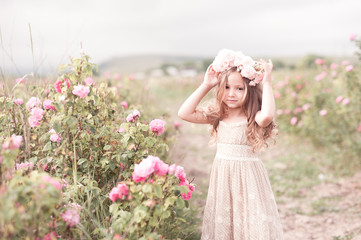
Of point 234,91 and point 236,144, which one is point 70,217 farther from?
point 234,91

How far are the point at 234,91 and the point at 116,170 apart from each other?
40.2 inches

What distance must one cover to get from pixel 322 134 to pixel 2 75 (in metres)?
4.64

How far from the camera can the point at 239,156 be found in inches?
97.0

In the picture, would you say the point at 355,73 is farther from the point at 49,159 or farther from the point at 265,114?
the point at 49,159

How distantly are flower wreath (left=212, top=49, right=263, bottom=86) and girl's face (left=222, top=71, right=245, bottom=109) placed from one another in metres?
0.05

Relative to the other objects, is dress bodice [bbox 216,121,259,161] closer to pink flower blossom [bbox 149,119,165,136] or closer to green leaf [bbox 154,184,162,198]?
pink flower blossom [bbox 149,119,165,136]

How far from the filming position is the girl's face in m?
2.46

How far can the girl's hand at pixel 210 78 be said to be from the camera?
97.8 inches

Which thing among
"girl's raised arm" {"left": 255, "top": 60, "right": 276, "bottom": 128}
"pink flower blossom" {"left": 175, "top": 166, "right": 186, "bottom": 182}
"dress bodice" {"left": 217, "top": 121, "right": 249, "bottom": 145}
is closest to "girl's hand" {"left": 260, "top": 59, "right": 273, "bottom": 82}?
"girl's raised arm" {"left": 255, "top": 60, "right": 276, "bottom": 128}

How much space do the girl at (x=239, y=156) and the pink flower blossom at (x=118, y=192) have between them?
85 cm

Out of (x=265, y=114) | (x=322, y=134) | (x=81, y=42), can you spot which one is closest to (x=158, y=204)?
(x=265, y=114)

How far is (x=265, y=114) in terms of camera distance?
231 cm

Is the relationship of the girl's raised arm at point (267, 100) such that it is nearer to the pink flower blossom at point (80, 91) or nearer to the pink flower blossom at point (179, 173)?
the pink flower blossom at point (179, 173)

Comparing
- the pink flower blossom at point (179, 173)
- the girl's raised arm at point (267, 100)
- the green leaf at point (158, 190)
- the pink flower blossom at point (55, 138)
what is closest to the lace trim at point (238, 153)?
the girl's raised arm at point (267, 100)
